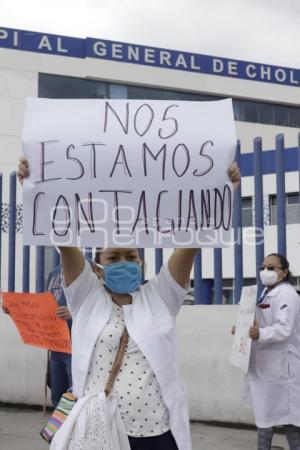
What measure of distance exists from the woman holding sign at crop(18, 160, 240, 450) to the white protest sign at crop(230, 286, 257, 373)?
1.88 m

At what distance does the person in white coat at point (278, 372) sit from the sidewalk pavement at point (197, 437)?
757 mm

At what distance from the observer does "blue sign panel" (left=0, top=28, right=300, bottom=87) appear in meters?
28.6

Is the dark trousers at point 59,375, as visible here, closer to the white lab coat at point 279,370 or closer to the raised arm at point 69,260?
the white lab coat at point 279,370

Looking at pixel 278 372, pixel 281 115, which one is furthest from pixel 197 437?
pixel 281 115

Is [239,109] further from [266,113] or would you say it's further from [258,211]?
[258,211]

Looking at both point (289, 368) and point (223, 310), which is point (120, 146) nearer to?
point (289, 368)

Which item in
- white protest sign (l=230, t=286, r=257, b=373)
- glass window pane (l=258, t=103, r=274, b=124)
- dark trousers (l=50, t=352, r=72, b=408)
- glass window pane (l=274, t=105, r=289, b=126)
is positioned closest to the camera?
white protest sign (l=230, t=286, r=257, b=373)

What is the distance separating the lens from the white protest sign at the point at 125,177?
256 centimetres

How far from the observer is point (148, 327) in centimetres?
243

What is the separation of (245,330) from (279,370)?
0.35 m

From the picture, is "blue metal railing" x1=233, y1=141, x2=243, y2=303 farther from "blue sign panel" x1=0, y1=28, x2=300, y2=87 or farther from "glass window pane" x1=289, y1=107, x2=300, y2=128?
"glass window pane" x1=289, y1=107, x2=300, y2=128

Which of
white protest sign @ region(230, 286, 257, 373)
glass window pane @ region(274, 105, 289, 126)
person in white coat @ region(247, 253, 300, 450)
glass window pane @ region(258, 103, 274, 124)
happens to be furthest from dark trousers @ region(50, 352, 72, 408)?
glass window pane @ region(274, 105, 289, 126)

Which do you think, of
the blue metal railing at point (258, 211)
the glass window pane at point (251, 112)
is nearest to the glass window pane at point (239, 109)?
the glass window pane at point (251, 112)

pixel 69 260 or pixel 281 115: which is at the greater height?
pixel 281 115
